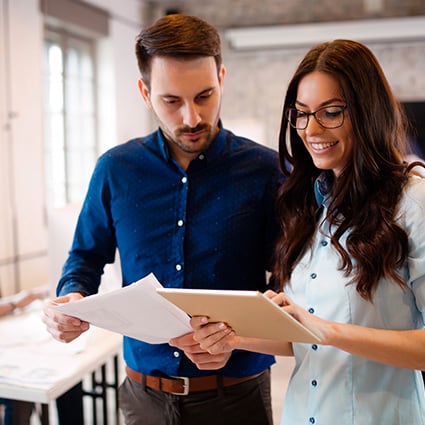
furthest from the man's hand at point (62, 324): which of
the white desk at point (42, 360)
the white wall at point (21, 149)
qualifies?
the white wall at point (21, 149)

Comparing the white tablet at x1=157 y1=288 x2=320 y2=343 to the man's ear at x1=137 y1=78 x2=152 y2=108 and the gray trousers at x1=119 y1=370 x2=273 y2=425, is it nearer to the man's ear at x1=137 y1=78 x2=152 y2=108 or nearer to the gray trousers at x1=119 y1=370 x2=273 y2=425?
the gray trousers at x1=119 y1=370 x2=273 y2=425

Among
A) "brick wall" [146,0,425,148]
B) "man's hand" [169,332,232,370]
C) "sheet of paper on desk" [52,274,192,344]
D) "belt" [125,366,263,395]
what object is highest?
"brick wall" [146,0,425,148]

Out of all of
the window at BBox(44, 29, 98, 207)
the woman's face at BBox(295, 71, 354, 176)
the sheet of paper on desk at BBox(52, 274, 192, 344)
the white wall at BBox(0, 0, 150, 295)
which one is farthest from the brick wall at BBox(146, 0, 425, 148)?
the sheet of paper on desk at BBox(52, 274, 192, 344)

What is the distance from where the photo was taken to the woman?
119 centimetres

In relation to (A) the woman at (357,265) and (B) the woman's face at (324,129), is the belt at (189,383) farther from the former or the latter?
(B) the woman's face at (324,129)

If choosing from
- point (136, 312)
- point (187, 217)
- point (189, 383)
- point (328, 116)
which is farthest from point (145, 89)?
point (189, 383)

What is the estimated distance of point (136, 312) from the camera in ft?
4.10

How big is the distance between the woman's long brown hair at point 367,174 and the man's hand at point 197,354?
36cm

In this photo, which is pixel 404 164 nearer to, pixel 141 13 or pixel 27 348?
pixel 27 348

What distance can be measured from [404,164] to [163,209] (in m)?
0.65

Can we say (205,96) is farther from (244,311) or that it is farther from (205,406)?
(205,406)

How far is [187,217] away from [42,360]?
2.97ft

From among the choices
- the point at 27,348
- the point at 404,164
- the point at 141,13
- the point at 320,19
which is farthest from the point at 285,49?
→ the point at 404,164

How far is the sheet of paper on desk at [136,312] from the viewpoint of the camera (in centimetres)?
116
